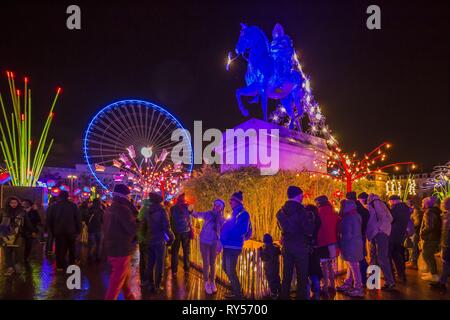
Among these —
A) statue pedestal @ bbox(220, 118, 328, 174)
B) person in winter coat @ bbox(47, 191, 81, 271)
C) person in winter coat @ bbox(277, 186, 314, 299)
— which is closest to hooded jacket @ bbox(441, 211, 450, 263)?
person in winter coat @ bbox(277, 186, 314, 299)

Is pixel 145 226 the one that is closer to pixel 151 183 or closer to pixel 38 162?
pixel 38 162

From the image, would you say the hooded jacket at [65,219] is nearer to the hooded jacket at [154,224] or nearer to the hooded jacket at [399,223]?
the hooded jacket at [154,224]

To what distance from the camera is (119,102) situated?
22.5m

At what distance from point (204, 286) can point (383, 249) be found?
3.43 m

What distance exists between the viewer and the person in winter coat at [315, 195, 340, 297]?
646 centimetres

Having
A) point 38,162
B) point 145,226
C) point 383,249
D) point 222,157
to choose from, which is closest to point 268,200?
point 383,249

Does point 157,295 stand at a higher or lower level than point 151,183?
lower

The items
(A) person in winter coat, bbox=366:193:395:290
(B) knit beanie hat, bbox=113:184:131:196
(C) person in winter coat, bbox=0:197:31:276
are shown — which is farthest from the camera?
(C) person in winter coat, bbox=0:197:31:276

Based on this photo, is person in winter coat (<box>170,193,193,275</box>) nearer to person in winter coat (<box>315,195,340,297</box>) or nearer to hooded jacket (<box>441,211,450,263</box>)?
person in winter coat (<box>315,195,340,297</box>)

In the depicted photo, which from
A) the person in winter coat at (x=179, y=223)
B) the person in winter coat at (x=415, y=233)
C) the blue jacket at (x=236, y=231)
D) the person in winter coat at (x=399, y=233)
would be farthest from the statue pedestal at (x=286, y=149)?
the blue jacket at (x=236, y=231)

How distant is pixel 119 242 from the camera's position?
17.8ft

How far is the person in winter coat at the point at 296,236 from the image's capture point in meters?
5.61

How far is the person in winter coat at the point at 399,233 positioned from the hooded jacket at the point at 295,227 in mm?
2952
